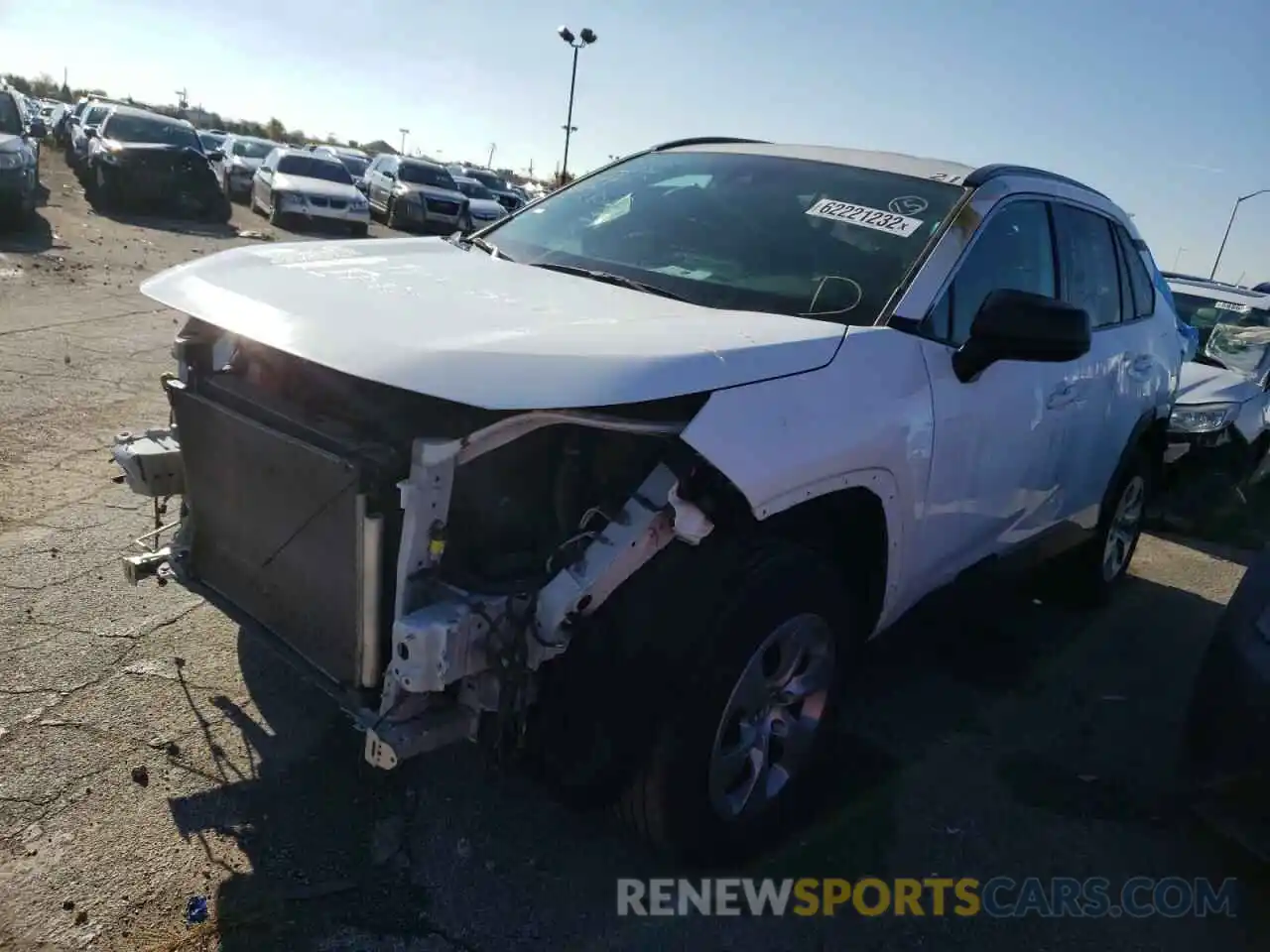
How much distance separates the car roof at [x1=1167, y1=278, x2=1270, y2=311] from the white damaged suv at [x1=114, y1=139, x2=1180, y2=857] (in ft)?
21.5

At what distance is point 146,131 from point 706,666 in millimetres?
19107

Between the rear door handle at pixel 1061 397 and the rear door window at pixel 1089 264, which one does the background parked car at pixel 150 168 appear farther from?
the rear door handle at pixel 1061 397

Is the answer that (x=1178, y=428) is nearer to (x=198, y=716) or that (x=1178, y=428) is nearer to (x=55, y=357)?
(x=198, y=716)

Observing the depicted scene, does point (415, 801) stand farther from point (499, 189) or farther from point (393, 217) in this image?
point (499, 189)

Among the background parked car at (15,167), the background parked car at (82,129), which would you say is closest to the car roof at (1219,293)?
the background parked car at (15,167)

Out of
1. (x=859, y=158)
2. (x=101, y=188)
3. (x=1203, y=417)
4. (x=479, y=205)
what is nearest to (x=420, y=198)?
(x=479, y=205)

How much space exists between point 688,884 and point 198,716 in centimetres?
167

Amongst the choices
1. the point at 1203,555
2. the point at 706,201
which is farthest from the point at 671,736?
the point at 1203,555

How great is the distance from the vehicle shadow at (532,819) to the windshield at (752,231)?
1261 mm

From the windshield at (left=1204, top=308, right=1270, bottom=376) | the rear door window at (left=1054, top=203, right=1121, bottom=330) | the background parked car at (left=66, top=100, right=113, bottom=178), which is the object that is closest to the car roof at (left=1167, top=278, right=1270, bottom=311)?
the windshield at (left=1204, top=308, right=1270, bottom=376)

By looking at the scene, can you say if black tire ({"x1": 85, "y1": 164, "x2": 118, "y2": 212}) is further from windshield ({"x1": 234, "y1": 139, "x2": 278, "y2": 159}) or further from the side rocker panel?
the side rocker panel

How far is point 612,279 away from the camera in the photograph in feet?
10.4

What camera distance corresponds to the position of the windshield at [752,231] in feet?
9.98

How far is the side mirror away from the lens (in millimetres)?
2846
